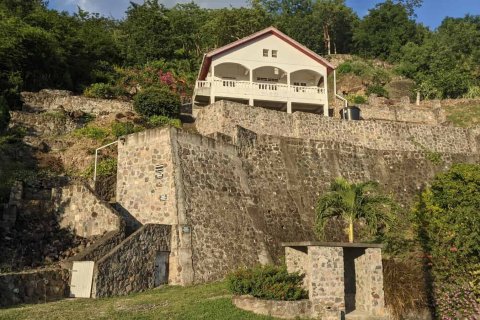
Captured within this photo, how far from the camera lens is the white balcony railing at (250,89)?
3039cm

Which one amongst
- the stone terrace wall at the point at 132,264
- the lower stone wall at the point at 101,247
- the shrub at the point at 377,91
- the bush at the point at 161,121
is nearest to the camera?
the stone terrace wall at the point at 132,264

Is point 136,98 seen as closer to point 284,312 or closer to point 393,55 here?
point 284,312

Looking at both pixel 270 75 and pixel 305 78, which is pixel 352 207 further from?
pixel 305 78

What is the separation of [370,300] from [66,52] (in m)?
29.4

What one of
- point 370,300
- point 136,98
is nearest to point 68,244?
point 370,300

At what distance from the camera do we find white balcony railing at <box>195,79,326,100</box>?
3039cm

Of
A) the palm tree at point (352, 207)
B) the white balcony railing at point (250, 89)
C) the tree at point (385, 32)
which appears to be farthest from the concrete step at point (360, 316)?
the tree at point (385, 32)

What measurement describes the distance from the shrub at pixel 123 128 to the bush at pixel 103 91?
6.32 metres

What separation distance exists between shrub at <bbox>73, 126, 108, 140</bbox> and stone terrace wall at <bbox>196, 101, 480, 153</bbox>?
5.05 metres

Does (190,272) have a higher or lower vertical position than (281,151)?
lower

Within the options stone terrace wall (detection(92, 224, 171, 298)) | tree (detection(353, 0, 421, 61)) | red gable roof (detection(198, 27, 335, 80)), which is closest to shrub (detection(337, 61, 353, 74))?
tree (detection(353, 0, 421, 61))

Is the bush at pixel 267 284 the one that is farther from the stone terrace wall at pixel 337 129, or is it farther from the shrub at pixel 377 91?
the shrub at pixel 377 91

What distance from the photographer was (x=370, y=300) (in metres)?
15.1

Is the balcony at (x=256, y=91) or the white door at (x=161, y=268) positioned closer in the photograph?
the white door at (x=161, y=268)
